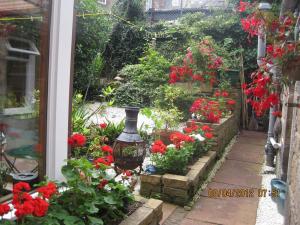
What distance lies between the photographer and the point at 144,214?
236 cm

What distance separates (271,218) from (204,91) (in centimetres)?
429

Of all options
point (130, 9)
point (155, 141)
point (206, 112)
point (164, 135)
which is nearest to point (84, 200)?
point (155, 141)

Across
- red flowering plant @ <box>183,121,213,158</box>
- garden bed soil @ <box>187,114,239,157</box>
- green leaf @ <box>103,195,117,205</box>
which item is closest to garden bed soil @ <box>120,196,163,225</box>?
green leaf @ <box>103,195,117,205</box>

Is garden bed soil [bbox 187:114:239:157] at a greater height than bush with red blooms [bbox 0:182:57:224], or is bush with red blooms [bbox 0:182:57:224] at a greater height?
bush with red blooms [bbox 0:182:57:224]

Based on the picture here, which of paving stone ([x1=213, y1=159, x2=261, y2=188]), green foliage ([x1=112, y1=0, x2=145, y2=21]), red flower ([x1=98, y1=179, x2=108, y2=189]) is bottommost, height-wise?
paving stone ([x1=213, y1=159, x2=261, y2=188])

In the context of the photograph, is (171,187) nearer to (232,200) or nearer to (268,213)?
(232,200)

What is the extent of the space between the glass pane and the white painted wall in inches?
1.6

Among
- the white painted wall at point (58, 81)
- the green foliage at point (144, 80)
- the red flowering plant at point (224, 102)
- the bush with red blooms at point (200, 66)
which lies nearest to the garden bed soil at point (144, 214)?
the white painted wall at point (58, 81)

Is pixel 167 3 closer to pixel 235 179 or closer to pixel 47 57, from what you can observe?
pixel 235 179

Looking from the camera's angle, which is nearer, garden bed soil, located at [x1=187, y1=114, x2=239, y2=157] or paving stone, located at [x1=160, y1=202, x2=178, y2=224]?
paving stone, located at [x1=160, y1=202, x2=178, y2=224]

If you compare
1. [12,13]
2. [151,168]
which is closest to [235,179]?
[151,168]

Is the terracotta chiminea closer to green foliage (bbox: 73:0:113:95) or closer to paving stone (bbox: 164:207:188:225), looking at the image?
paving stone (bbox: 164:207:188:225)

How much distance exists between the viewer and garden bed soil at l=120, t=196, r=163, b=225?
7.28 ft

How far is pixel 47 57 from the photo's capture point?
2.16m
